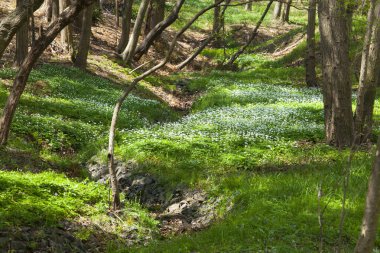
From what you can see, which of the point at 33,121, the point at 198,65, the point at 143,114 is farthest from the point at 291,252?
the point at 198,65

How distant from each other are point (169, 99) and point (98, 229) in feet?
53.0

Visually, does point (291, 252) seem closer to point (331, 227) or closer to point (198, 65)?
point (331, 227)

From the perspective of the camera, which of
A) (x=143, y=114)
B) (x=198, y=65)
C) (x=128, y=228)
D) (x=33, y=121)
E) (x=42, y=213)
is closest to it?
(x=42, y=213)

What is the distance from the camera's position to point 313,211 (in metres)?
8.16

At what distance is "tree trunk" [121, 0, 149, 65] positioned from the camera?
2719 cm

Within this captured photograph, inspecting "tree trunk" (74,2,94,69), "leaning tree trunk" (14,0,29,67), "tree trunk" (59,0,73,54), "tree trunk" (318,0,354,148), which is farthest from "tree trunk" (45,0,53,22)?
"tree trunk" (318,0,354,148)

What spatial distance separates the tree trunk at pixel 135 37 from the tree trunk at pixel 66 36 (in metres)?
3.59

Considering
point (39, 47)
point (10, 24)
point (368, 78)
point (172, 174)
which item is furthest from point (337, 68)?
point (10, 24)

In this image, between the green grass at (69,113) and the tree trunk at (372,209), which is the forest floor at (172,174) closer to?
the green grass at (69,113)

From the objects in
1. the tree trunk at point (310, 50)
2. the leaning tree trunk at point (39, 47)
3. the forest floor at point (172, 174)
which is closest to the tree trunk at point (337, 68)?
the forest floor at point (172, 174)

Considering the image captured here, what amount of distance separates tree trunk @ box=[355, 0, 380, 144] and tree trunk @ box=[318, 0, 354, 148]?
2.35ft

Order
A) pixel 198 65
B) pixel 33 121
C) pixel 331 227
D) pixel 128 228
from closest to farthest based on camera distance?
pixel 331 227
pixel 128 228
pixel 33 121
pixel 198 65

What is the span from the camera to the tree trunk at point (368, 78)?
43.1 ft

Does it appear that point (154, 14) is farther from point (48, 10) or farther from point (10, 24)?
point (10, 24)
